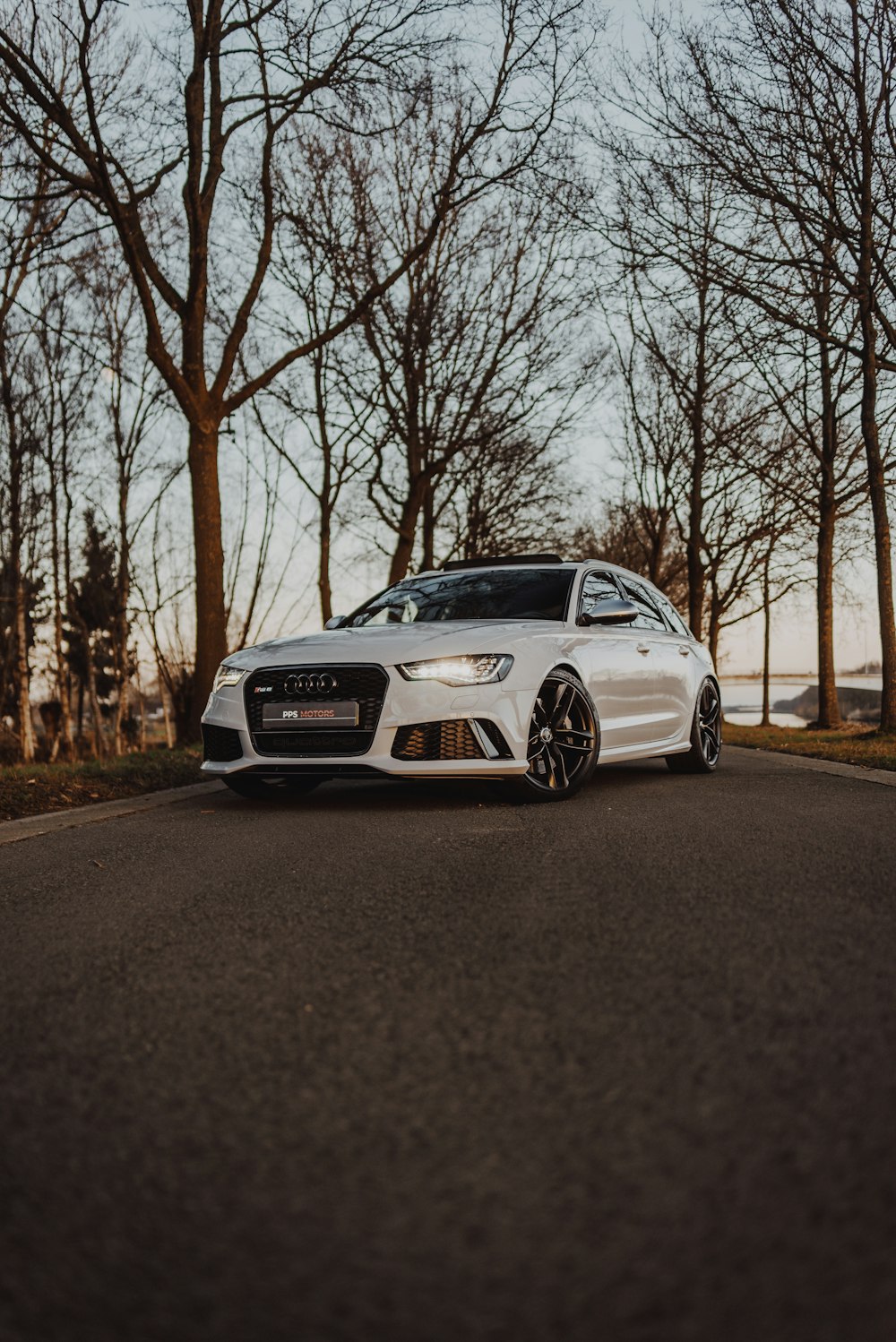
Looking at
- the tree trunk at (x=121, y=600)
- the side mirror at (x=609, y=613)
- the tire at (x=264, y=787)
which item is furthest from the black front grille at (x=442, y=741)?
the tree trunk at (x=121, y=600)

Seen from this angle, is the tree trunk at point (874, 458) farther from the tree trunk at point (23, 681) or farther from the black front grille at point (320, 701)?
the tree trunk at point (23, 681)

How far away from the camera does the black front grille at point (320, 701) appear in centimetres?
698

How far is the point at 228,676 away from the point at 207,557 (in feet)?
20.8

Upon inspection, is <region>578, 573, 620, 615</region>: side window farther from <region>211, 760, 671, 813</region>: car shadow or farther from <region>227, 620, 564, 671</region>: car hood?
<region>211, 760, 671, 813</region>: car shadow

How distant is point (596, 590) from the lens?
8.82 m

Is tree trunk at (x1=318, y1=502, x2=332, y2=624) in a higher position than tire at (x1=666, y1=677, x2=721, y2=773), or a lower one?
higher

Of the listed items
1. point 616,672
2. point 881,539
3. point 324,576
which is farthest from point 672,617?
point 324,576

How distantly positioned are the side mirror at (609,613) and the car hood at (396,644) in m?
0.28

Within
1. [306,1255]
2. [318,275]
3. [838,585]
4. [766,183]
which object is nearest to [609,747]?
[306,1255]

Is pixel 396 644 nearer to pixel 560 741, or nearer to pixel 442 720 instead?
pixel 442 720

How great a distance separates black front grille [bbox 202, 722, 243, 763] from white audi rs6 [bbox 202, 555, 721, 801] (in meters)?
0.01

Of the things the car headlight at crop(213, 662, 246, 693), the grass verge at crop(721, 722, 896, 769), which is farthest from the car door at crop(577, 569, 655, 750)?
the grass verge at crop(721, 722, 896, 769)

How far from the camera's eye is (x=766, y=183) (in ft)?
43.2

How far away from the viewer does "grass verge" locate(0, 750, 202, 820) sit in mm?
7816
